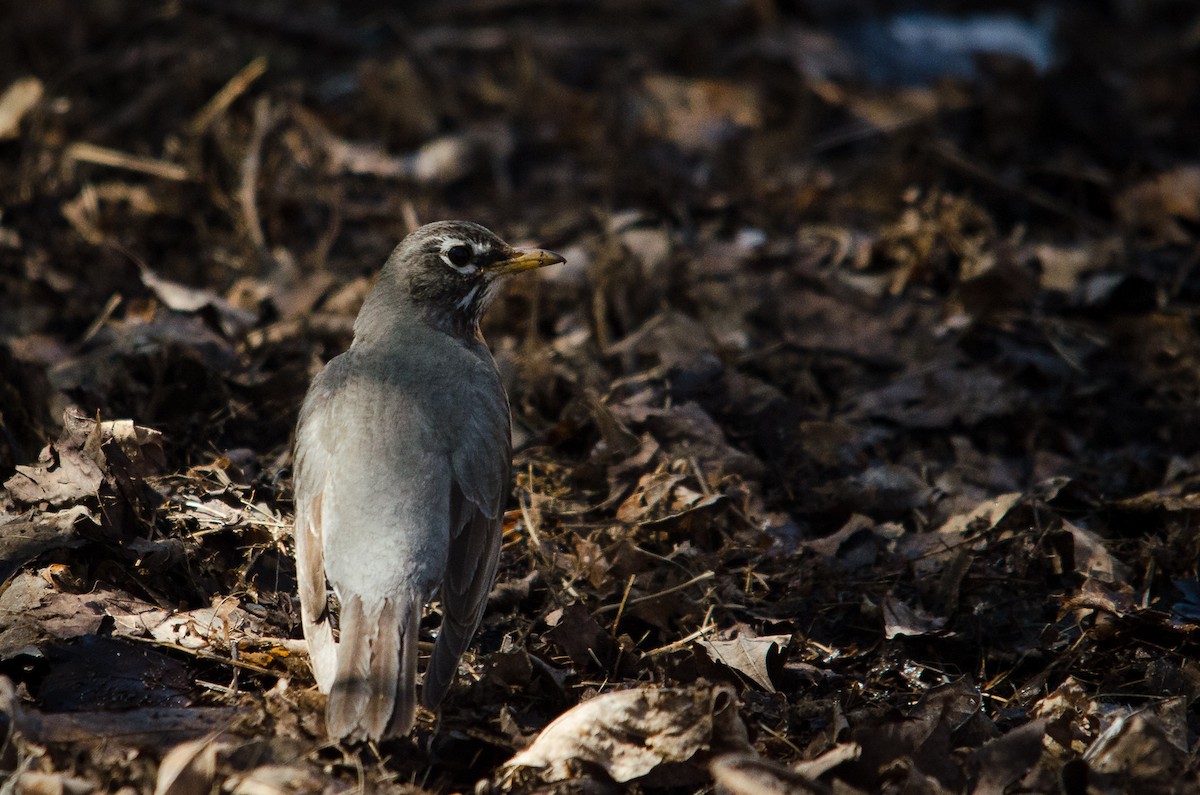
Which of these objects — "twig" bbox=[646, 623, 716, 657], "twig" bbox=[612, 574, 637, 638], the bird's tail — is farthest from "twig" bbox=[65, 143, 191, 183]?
"twig" bbox=[646, 623, 716, 657]

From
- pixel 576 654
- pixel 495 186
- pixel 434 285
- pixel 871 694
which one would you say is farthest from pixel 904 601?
pixel 495 186

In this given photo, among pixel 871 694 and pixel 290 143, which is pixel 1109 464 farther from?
pixel 290 143

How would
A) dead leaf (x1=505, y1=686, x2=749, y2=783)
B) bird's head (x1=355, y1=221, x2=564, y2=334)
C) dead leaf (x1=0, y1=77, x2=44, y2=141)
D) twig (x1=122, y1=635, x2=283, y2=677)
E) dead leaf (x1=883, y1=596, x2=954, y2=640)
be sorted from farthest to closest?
dead leaf (x1=0, y1=77, x2=44, y2=141) < bird's head (x1=355, y1=221, x2=564, y2=334) < dead leaf (x1=883, y1=596, x2=954, y2=640) < twig (x1=122, y1=635, x2=283, y2=677) < dead leaf (x1=505, y1=686, x2=749, y2=783)

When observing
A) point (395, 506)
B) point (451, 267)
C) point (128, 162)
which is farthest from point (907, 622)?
point (128, 162)

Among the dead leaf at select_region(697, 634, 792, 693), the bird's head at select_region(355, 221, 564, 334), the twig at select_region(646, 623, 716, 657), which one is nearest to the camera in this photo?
the dead leaf at select_region(697, 634, 792, 693)

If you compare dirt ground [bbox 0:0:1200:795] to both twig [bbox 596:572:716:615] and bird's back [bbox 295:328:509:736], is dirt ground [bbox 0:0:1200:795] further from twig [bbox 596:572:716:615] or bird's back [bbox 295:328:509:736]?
bird's back [bbox 295:328:509:736]

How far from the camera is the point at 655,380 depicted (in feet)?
20.0

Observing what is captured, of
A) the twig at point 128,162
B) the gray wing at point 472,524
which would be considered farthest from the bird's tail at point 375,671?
the twig at point 128,162

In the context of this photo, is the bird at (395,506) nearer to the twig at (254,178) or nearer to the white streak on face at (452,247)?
the white streak on face at (452,247)

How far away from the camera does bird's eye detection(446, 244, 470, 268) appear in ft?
17.6

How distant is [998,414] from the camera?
6.11 metres

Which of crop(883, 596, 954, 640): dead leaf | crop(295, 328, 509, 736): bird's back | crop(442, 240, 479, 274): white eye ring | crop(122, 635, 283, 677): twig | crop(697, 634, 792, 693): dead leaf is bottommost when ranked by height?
crop(883, 596, 954, 640): dead leaf

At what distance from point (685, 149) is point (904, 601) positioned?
15.2ft

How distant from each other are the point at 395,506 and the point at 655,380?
2181 mm
